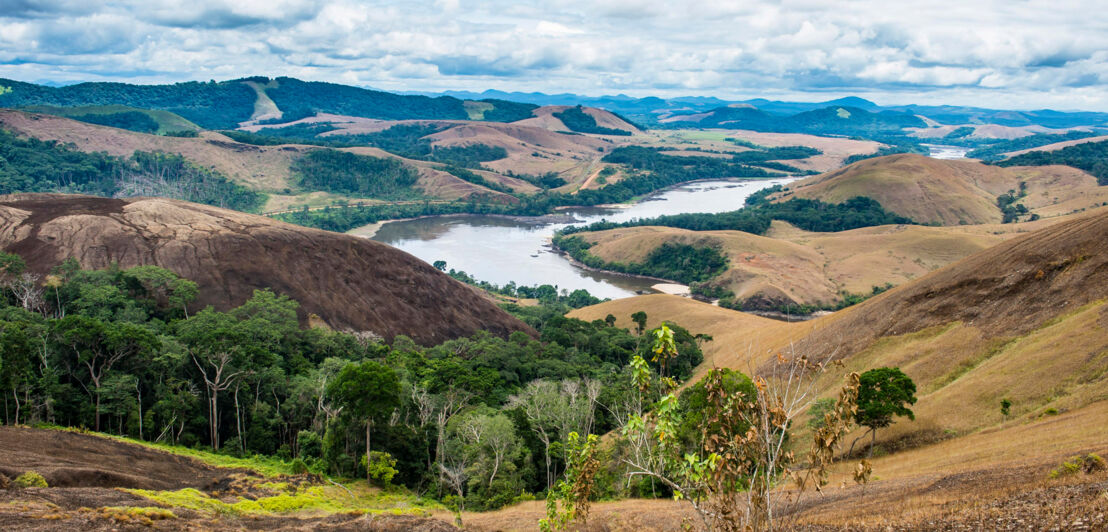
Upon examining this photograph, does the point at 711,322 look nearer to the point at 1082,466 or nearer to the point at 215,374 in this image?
the point at 215,374

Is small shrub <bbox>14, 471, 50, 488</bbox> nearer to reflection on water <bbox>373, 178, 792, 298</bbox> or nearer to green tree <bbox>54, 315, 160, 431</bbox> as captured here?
green tree <bbox>54, 315, 160, 431</bbox>

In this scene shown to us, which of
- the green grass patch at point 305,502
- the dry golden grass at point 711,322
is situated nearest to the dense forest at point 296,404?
the green grass patch at point 305,502

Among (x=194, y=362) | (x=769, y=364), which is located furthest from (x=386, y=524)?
(x=769, y=364)

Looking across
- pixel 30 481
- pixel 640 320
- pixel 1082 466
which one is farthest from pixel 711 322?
pixel 30 481

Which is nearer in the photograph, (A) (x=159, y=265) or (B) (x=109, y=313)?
(B) (x=109, y=313)

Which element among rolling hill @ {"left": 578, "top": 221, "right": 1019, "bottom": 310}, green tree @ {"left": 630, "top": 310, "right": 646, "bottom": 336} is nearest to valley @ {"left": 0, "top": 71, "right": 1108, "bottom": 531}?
green tree @ {"left": 630, "top": 310, "right": 646, "bottom": 336}

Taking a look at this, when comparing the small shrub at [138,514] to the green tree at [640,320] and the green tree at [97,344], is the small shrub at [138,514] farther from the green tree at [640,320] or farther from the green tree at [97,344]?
the green tree at [640,320]

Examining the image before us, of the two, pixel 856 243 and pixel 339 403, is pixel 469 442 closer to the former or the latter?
→ pixel 339 403
